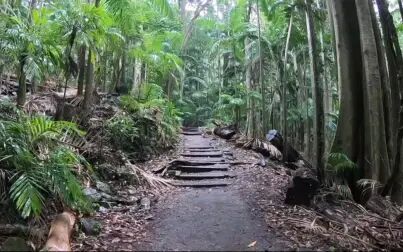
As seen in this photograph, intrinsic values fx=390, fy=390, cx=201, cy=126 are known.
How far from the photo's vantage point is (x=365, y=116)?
23.9 feet

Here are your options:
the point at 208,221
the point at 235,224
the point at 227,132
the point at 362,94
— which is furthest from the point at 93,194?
the point at 227,132

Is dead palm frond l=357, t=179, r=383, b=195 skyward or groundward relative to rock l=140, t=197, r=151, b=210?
skyward

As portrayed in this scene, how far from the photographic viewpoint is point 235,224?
5.22m

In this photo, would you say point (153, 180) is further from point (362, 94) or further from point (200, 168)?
point (362, 94)

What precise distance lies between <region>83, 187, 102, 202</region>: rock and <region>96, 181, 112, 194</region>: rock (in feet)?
0.73

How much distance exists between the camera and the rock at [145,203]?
607cm

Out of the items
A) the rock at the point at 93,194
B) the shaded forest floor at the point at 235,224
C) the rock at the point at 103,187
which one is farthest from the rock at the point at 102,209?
the rock at the point at 103,187

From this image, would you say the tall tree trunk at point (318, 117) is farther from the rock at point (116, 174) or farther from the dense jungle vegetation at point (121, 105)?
the rock at point (116, 174)

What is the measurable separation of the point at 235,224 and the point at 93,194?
221cm

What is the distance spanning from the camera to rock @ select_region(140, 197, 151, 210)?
19.9 feet

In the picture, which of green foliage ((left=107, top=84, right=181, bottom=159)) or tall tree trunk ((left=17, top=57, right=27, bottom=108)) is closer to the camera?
tall tree trunk ((left=17, top=57, right=27, bottom=108))

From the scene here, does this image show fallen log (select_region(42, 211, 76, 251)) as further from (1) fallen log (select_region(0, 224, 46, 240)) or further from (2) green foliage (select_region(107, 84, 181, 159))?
(2) green foliage (select_region(107, 84, 181, 159))

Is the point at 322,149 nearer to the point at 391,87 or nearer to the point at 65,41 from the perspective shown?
the point at 391,87

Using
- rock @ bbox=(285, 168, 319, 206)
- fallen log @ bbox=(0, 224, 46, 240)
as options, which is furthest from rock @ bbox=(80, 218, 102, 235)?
rock @ bbox=(285, 168, 319, 206)
